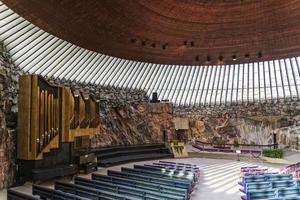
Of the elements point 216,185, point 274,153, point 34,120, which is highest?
point 34,120

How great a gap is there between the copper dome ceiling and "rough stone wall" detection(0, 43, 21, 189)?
3262 millimetres

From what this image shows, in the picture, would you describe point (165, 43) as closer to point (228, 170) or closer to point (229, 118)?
point (228, 170)

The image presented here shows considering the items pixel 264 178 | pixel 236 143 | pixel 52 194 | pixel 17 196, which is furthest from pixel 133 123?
pixel 17 196

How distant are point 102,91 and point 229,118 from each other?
1131cm

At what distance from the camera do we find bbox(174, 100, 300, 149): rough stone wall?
23.6 m

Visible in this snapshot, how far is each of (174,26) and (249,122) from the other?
13.0 metres

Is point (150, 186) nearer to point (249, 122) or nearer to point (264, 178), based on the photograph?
point (264, 178)

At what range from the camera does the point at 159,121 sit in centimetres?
2652

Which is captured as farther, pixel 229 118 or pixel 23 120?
pixel 229 118

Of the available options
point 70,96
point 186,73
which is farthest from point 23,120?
point 186,73

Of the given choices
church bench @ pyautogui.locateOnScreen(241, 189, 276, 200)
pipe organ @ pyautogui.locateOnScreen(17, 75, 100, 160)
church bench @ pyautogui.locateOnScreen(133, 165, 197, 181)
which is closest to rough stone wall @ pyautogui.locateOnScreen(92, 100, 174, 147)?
church bench @ pyautogui.locateOnScreen(133, 165, 197, 181)

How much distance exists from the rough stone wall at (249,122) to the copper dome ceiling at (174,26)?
535 cm

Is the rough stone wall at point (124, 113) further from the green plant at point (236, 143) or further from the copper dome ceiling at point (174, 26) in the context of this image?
the green plant at point (236, 143)

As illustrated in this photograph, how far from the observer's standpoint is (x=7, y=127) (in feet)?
41.0
